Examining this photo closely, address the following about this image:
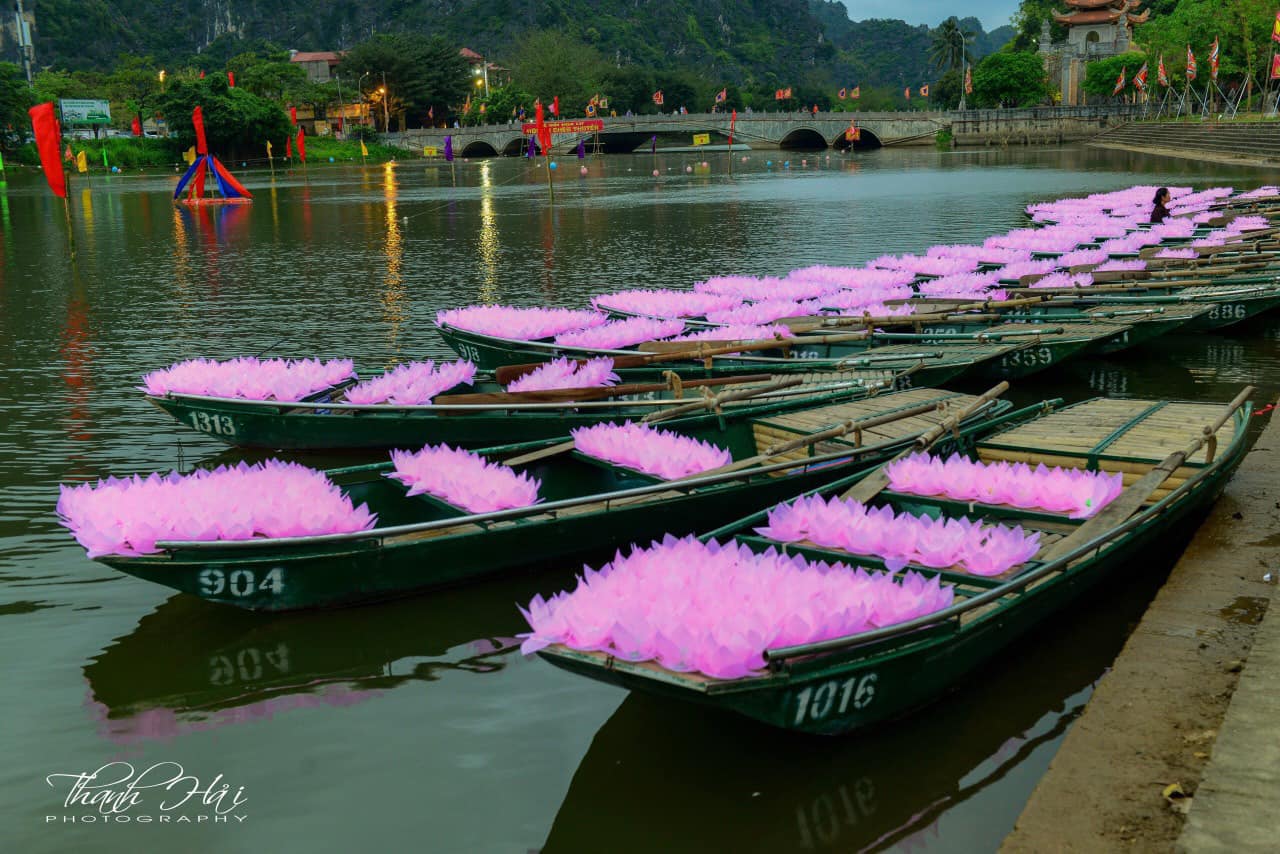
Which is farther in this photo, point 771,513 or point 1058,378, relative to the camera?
point 1058,378

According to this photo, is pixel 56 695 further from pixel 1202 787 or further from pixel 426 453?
pixel 1202 787

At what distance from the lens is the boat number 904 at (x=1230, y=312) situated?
18625mm

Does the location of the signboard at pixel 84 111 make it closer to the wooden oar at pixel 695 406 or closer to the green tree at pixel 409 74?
the green tree at pixel 409 74

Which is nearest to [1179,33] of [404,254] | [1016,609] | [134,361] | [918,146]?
[918,146]

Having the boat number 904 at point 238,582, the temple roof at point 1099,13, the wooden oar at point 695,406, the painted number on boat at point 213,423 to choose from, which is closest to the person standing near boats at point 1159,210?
the wooden oar at point 695,406

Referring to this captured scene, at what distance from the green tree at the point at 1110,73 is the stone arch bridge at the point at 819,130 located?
2.71 meters

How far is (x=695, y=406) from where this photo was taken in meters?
11.7

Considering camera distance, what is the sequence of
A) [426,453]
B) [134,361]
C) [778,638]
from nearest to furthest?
1. [778,638]
2. [426,453]
3. [134,361]

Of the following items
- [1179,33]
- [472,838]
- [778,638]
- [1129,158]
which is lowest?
[472,838]

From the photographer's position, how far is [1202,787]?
17.6 feet

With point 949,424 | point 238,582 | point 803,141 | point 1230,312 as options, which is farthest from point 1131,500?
point 803,141

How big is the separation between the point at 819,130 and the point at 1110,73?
2966cm

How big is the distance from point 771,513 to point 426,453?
3268mm

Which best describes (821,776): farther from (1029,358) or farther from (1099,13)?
(1099,13)
